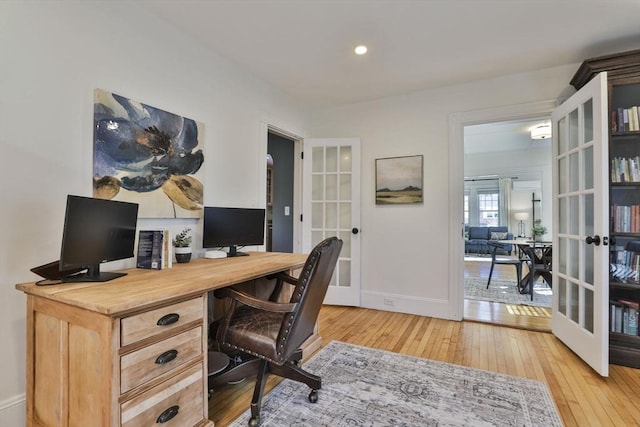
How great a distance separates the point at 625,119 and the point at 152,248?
Answer: 3.49m

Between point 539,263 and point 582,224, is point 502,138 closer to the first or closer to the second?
point 539,263

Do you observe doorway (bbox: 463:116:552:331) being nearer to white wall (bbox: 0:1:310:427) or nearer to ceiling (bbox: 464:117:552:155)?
ceiling (bbox: 464:117:552:155)

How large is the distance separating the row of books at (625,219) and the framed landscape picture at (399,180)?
5.17 feet

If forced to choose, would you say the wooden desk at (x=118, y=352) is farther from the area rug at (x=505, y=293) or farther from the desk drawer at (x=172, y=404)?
the area rug at (x=505, y=293)

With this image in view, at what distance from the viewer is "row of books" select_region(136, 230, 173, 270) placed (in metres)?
1.83

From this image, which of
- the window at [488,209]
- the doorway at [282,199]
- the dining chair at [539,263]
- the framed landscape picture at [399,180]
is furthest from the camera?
the window at [488,209]

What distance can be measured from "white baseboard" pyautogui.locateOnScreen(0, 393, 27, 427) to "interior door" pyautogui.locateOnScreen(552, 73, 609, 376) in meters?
3.35

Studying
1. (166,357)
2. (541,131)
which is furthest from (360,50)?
(541,131)

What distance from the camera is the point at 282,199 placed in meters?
4.73

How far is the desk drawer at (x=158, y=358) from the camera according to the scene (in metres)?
1.14

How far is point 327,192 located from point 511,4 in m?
2.43

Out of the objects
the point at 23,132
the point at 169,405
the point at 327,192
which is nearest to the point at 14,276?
the point at 23,132

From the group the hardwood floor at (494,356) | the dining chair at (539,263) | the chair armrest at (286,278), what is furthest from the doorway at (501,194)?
the chair armrest at (286,278)

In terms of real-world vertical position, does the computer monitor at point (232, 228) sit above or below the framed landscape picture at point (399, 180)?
below
